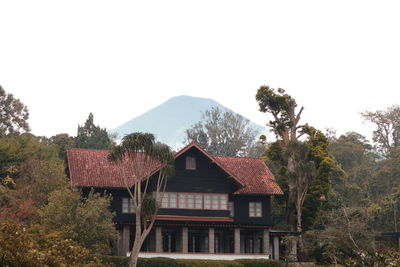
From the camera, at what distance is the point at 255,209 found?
2100 inches

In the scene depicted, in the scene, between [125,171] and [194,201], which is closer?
[194,201]

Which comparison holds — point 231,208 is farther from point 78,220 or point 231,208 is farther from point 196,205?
point 78,220

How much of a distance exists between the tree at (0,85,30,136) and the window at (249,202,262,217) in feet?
106

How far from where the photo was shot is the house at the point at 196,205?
49.1m

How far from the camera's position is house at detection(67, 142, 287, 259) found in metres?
49.1

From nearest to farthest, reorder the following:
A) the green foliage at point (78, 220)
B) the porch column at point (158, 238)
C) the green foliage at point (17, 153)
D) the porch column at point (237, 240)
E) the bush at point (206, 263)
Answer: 1. the green foliage at point (78, 220)
2. the bush at point (206, 263)
3. the porch column at point (158, 238)
4. the porch column at point (237, 240)
5. the green foliage at point (17, 153)

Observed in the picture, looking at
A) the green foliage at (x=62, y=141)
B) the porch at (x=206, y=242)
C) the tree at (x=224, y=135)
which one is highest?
the tree at (x=224, y=135)

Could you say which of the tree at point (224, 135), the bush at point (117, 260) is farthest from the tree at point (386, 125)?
the bush at point (117, 260)

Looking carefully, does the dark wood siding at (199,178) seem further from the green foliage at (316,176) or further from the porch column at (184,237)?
the green foliage at (316,176)

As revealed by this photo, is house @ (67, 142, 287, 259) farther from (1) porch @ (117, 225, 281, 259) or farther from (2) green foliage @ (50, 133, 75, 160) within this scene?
(2) green foliage @ (50, 133, 75, 160)

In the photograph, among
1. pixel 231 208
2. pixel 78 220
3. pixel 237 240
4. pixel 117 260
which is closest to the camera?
pixel 78 220

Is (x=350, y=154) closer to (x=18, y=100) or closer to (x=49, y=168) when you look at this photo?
(x=18, y=100)

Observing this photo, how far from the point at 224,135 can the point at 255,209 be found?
5397 centimetres

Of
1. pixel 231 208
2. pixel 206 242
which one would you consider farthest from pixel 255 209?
pixel 206 242
